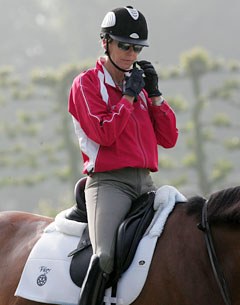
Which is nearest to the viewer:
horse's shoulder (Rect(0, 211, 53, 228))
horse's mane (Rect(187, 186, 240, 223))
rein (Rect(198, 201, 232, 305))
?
rein (Rect(198, 201, 232, 305))

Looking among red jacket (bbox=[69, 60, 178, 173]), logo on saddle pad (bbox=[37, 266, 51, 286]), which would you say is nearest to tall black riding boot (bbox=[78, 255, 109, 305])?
logo on saddle pad (bbox=[37, 266, 51, 286])

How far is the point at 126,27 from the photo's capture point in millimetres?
5355

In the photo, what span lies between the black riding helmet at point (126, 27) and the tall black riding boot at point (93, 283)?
4.56ft

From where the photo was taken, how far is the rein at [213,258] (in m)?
4.82

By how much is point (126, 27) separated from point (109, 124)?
2.15 ft

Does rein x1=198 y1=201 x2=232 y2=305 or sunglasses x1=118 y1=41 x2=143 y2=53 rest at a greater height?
sunglasses x1=118 y1=41 x2=143 y2=53

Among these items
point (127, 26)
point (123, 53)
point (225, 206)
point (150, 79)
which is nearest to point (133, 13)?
point (127, 26)

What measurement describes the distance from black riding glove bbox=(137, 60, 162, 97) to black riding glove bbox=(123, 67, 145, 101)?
6.4 inches

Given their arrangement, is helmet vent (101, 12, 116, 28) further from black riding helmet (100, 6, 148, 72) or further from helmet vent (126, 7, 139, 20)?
helmet vent (126, 7, 139, 20)

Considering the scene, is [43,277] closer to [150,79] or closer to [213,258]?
[213,258]

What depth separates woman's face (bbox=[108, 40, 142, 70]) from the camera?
5402 mm

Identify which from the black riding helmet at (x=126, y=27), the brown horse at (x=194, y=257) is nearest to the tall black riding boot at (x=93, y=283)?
the brown horse at (x=194, y=257)

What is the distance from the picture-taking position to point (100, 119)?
521 cm

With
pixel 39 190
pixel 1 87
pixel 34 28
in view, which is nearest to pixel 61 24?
pixel 34 28
